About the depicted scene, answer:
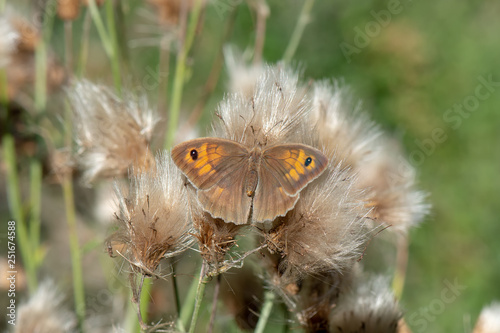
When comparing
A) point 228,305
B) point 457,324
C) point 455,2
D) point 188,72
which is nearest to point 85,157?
point 188,72

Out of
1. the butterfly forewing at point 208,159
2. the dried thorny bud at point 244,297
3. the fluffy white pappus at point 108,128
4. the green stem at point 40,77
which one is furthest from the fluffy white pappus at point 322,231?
the green stem at point 40,77

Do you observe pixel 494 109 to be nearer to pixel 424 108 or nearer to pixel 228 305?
pixel 424 108

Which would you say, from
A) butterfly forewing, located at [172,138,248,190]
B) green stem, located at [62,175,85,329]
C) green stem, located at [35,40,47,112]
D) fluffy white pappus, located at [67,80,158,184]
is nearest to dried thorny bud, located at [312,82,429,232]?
butterfly forewing, located at [172,138,248,190]

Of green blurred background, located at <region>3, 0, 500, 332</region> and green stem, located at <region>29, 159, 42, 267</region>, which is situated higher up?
green blurred background, located at <region>3, 0, 500, 332</region>

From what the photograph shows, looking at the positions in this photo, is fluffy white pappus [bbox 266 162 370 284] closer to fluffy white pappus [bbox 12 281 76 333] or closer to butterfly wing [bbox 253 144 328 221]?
butterfly wing [bbox 253 144 328 221]

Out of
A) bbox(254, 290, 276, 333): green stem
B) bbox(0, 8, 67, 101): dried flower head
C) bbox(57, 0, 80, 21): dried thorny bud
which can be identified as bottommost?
bbox(254, 290, 276, 333): green stem
